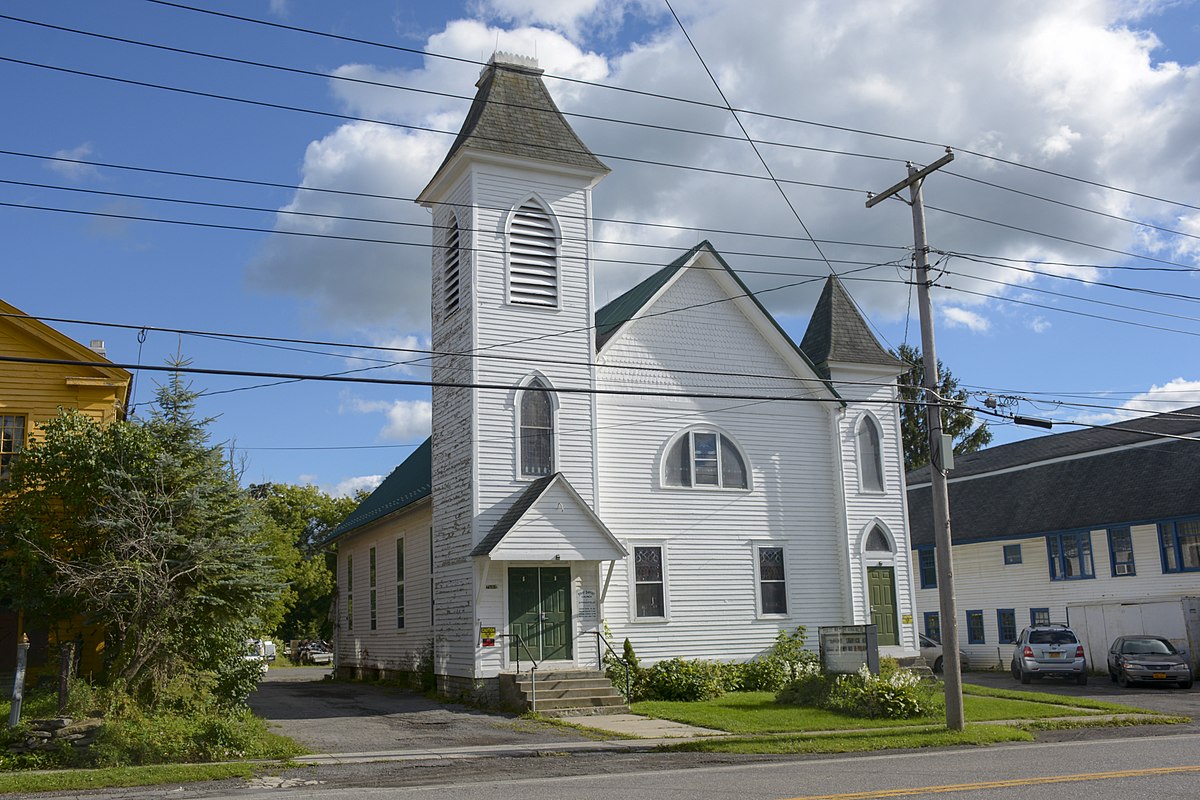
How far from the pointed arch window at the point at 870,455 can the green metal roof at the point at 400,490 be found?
10.4 m

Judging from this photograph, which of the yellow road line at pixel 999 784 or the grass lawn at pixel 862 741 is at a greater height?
the yellow road line at pixel 999 784

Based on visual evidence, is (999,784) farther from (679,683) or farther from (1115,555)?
(1115,555)

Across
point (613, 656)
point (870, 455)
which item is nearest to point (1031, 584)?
point (870, 455)

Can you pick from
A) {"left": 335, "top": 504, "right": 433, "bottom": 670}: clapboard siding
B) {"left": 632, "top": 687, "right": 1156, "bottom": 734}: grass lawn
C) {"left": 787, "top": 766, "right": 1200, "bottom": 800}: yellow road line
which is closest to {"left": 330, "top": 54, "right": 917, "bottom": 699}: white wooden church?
{"left": 335, "top": 504, "right": 433, "bottom": 670}: clapboard siding

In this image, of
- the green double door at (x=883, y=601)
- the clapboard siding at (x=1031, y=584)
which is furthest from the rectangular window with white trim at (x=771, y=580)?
the clapboard siding at (x=1031, y=584)

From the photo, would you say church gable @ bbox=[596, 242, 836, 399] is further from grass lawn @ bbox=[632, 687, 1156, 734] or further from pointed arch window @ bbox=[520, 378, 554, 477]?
grass lawn @ bbox=[632, 687, 1156, 734]

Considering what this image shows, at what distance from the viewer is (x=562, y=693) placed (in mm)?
19938

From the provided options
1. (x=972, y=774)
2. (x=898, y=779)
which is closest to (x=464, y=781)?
(x=898, y=779)

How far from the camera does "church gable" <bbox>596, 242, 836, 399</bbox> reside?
24.3 meters

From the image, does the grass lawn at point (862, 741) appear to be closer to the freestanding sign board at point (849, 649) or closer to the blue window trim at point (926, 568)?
the freestanding sign board at point (849, 649)

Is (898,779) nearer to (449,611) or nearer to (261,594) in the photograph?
(261,594)

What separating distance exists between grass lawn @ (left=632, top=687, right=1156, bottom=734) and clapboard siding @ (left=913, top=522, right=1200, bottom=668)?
1134 centimetres

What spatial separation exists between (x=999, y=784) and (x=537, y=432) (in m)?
12.7

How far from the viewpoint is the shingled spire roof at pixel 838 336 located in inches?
A: 1041
